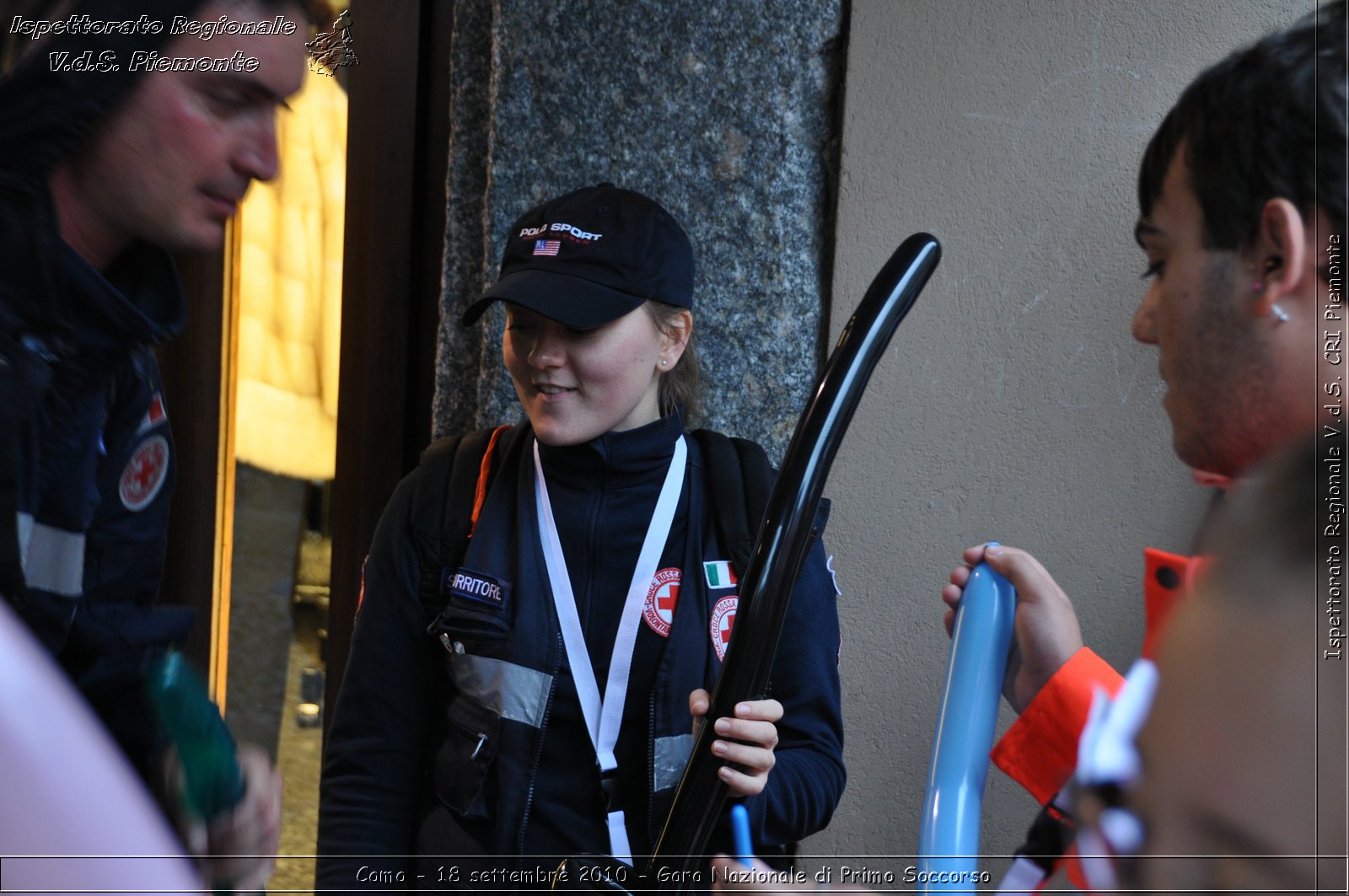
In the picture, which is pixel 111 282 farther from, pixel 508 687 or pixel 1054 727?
pixel 1054 727

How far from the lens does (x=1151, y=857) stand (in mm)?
652

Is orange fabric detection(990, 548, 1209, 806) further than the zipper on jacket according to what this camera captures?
No

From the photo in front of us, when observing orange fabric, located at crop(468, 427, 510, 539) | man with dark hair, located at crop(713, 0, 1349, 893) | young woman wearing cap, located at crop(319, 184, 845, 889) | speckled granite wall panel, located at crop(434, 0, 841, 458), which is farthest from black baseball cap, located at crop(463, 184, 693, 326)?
man with dark hair, located at crop(713, 0, 1349, 893)

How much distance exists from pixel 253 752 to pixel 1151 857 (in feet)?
4.24

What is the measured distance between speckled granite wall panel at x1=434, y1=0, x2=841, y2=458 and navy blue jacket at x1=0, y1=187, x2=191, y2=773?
1.02 m

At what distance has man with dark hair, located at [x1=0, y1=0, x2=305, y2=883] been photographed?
132cm

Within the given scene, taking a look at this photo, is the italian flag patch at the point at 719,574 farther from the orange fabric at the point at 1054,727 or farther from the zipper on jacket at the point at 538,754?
the orange fabric at the point at 1054,727

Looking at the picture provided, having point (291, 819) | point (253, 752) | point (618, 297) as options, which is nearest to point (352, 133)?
point (618, 297)

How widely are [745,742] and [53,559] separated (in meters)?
1.01

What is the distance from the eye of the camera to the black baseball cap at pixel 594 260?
190 cm

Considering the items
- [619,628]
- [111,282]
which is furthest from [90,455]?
[619,628]

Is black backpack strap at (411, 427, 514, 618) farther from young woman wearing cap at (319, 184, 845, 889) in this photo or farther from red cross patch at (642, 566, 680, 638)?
red cross patch at (642, 566, 680, 638)

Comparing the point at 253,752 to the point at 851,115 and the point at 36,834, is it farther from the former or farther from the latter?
the point at 851,115

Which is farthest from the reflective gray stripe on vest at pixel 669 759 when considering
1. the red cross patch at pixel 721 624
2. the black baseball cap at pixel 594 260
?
the black baseball cap at pixel 594 260
